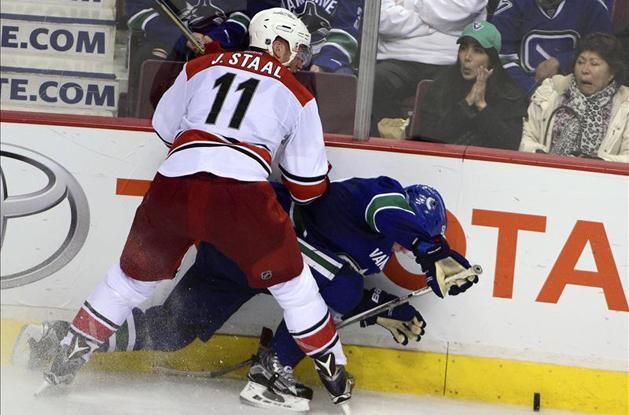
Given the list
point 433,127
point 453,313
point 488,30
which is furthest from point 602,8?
point 453,313

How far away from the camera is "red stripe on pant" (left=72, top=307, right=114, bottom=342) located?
162 inches

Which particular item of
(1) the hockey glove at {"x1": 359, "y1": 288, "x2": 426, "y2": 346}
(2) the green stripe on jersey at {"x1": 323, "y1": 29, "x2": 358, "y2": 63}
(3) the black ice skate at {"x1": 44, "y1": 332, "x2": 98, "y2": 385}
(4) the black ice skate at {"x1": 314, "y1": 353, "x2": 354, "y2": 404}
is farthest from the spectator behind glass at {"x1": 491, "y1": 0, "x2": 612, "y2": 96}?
(3) the black ice skate at {"x1": 44, "y1": 332, "x2": 98, "y2": 385}

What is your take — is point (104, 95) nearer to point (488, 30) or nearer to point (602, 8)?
point (488, 30)

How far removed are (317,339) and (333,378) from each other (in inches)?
5.5

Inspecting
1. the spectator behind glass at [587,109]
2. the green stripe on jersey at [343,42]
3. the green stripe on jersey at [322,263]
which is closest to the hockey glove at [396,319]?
the green stripe on jersey at [322,263]

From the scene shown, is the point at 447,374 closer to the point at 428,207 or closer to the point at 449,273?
the point at 449,273

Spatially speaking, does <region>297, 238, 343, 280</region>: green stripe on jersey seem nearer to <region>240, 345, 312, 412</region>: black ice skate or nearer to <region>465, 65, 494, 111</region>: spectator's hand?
<region>240, 345, 312, 412</region>: black ice skate

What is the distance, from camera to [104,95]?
4.33 m

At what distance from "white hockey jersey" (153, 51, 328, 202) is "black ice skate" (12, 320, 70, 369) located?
2.06ft

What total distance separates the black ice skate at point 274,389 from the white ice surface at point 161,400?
0.09 feet

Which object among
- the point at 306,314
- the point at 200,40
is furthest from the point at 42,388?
the point at 200,40

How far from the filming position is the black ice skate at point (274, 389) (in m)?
4.21

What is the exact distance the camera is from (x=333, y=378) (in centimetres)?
415

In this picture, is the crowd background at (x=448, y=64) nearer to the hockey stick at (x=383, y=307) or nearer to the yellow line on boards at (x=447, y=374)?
the hockey stick at (x=383, y=307)
